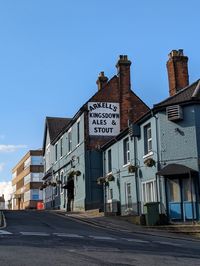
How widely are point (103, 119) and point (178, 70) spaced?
26.3 feet

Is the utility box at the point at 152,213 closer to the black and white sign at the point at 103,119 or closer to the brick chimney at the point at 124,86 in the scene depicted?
the black and white sign at the point at 103,119

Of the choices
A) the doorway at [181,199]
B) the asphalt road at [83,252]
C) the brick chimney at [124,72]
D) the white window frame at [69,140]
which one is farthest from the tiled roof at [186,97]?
the white window frame at [69,140]

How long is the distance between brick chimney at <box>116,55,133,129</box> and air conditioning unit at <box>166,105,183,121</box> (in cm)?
1234

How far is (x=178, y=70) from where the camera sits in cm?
3045

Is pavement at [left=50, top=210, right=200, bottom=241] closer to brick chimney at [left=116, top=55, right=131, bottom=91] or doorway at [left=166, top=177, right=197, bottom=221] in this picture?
doorway at [left=166, top=177, right=197, bottom=221]

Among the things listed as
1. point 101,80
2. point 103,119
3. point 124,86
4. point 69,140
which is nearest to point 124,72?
point 124,86

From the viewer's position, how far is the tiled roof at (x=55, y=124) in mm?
50188

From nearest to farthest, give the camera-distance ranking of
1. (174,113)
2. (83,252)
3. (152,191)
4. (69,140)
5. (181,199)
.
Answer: (83,252), (181,199), (174,113), (152,191), (69,140)

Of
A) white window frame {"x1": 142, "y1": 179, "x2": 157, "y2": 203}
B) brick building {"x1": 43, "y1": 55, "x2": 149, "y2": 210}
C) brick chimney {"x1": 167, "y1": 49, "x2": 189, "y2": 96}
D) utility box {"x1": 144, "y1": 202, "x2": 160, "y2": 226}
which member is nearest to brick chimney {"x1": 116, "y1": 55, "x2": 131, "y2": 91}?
brick building {"x1": 43, "y1": 55, "x2": 149, "y2": 210}

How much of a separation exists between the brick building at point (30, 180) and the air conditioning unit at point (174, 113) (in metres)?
66.6

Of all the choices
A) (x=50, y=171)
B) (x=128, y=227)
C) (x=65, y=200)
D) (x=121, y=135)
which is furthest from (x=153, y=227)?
(x=50, y=171)

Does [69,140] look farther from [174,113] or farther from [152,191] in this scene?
[174,113]

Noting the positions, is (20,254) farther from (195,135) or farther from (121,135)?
(121,135)

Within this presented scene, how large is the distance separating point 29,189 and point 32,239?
78665 millimetres
